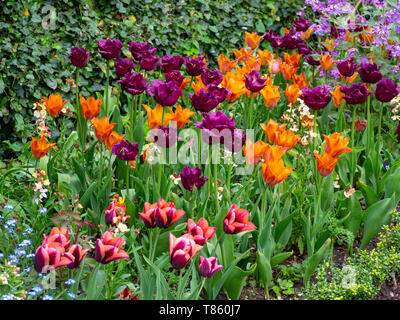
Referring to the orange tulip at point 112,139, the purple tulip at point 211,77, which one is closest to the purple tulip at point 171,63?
the purple tulip at point 211,77

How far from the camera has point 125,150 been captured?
106 inches

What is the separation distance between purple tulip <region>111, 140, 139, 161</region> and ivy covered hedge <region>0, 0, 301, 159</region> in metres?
0.93

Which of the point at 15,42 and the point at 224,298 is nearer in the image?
the point at 224,298

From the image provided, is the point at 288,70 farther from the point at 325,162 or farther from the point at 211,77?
the point at 325,162

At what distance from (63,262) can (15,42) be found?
2564mm

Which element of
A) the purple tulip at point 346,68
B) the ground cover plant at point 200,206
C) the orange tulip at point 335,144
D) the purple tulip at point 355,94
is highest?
the purple tulip at point 346,68

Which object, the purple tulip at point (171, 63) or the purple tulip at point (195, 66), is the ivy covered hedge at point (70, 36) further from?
the purple tulip at point (195, 66)

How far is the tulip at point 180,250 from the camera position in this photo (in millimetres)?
2000

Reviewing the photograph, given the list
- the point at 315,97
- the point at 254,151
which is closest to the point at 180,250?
the point at 254,151

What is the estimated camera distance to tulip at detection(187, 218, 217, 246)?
210cm

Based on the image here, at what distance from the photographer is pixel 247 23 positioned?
20.1 feet

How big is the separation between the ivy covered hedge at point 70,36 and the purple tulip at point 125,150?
3.06 ft

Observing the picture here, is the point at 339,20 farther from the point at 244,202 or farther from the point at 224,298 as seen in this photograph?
the point at 224,298
